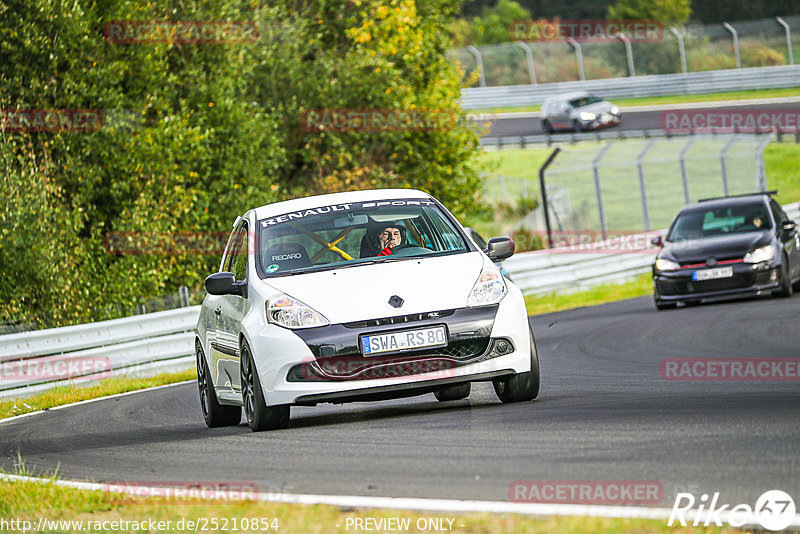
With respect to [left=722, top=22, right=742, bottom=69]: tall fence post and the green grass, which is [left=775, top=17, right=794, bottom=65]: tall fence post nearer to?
[left=722, top=22, right=742, bottom=69]: tall fence post

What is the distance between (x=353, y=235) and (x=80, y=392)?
715cm

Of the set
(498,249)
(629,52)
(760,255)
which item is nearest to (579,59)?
(629,52)

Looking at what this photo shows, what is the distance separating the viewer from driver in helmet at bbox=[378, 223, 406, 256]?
373 inches

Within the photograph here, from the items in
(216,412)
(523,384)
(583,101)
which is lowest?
(583,101)

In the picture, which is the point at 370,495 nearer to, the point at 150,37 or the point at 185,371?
the point at 185,371

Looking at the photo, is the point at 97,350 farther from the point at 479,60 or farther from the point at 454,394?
the point at 479,60

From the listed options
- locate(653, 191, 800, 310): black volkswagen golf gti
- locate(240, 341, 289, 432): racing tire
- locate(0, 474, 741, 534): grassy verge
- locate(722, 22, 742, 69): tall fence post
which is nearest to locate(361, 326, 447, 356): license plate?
locate(240, 341, 289, 432): racing tire

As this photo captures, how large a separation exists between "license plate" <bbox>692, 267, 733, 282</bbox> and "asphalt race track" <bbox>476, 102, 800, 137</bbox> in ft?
85.8

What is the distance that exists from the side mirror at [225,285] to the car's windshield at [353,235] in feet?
0.66

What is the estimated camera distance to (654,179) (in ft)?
141

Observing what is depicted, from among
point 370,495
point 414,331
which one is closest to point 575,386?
point 414,331

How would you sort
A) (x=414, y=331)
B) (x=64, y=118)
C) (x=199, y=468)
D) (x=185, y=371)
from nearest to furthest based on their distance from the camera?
1. (x=199, y=468)
2. (x=414, y=331)
3. (x=185, y=371)
4. (x=64, y=118)

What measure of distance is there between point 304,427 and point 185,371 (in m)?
8.80

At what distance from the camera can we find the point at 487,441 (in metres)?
7.28
